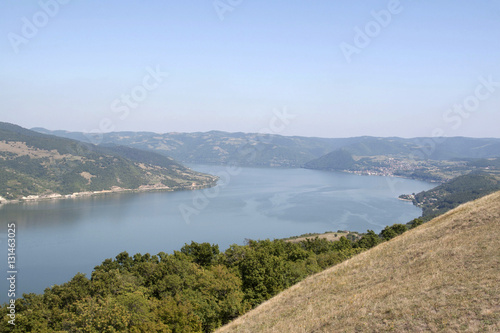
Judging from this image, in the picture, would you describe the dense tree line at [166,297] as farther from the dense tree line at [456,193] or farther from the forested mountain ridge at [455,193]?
the forested mountain ridge at [455,193]

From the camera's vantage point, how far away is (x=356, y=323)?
991cm

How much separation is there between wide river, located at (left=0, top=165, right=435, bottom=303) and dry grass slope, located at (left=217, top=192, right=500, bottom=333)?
4471 centimetres

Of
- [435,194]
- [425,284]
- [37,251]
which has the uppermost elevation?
[425,284]

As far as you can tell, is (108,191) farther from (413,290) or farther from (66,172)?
(413,290)

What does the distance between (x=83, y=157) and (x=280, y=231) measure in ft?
398

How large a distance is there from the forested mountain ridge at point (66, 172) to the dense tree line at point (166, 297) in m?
110

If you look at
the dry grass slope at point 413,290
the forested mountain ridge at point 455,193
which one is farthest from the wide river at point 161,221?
the dry grass slope at point 413,290

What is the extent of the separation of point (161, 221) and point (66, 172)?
78.5m

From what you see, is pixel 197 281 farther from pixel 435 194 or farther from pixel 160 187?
pixel 160 187

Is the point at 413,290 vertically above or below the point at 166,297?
above

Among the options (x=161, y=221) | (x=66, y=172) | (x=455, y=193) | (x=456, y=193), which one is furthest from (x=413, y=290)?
(x=66, y=172)

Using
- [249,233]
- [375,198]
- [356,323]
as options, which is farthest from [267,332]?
[375,198]

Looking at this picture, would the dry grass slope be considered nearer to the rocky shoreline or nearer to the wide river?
the wide river

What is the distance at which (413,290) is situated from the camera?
36.1 feet
